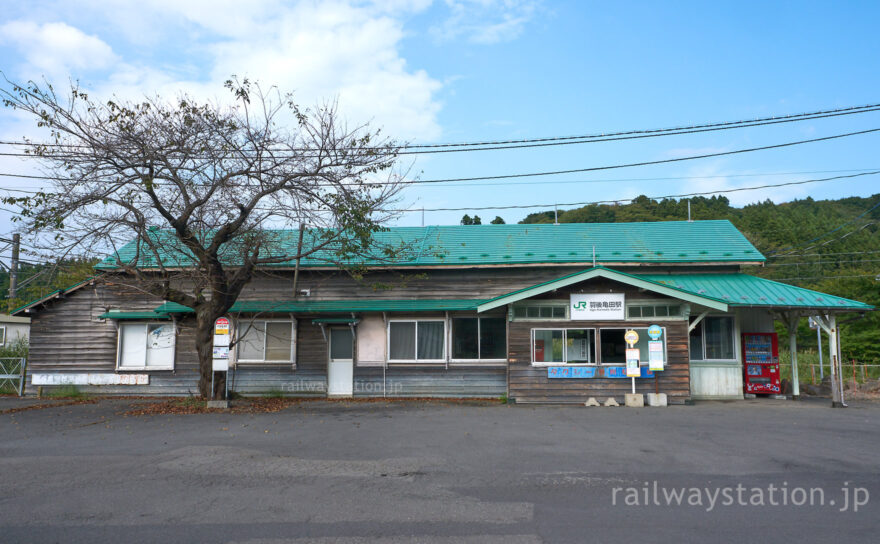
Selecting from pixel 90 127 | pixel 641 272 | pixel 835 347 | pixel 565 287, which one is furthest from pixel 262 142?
pixel 835 347

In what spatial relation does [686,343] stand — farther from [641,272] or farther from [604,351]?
[641,272]

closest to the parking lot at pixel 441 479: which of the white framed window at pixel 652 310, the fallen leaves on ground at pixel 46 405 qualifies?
the fallen leaves on ground at pixel 46 405

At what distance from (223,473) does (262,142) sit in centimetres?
889

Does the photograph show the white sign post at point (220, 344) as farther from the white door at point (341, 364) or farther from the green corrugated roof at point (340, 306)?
the white door at point (341, 364)

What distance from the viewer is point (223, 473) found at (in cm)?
812

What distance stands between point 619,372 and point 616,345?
0.73 m

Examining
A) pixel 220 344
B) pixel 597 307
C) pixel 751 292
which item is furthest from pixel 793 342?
pixel 220 344

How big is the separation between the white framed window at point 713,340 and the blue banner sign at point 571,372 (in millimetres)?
3647

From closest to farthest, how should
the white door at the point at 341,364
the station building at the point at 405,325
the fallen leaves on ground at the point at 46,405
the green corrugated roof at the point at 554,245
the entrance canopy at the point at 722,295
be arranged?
the fallen leaves on ground at the point at 46,405, the entrance canopy at the point at 722,295, the station building at the point at 405,325, the white door at the point at 341,364, the green corrugated roof at the point at 554,245

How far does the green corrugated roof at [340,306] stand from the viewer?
1791cm

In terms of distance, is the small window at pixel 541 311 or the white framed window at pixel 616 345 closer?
the white framed window at pixel 616 345

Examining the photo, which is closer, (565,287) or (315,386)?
(565,287)

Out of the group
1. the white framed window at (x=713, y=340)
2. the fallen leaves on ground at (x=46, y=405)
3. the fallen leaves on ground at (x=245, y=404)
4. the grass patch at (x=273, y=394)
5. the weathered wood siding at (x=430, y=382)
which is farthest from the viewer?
the grass patch at (x=273, y=394)

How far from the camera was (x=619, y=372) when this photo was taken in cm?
1623
